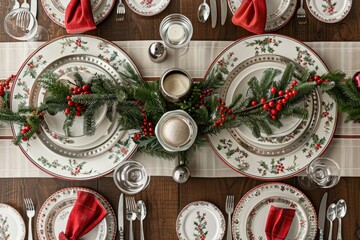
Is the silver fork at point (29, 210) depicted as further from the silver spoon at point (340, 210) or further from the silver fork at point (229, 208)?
the silver spoon at point (340, 210)

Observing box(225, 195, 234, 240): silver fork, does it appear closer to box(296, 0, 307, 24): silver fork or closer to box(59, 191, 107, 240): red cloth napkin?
box(59, 191, 107, 240): red cloth napkin

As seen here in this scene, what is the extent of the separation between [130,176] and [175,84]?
0.88 ft

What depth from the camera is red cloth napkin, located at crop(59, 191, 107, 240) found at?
3.05 ft

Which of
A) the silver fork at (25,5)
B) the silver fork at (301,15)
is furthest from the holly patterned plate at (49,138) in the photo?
the silver fork at (301,15)

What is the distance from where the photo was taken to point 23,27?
95cm

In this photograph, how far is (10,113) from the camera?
906 millimetres

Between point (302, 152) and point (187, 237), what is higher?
point (302, 152)

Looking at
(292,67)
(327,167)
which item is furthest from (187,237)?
(292,67)

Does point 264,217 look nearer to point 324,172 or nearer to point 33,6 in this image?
point 324,172

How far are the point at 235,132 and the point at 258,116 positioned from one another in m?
0.10

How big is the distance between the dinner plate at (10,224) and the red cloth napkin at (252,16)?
2.59ft

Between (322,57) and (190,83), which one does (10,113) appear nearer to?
(190,83)

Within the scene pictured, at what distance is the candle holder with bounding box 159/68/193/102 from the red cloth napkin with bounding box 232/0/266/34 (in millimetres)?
204

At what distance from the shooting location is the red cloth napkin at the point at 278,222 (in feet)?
3.07
